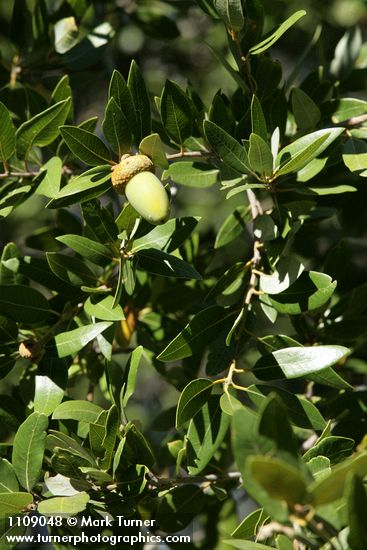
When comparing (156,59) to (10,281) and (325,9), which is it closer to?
(325,9)

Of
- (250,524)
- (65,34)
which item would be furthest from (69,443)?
(65,34)

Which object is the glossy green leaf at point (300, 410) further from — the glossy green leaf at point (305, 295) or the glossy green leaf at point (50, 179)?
the glossy green leaf at point (50, 179)

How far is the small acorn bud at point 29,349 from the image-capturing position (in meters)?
1.16

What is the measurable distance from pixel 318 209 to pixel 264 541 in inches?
25.7

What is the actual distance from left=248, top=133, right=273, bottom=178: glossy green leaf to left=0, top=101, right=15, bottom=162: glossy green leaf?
0.41 meters

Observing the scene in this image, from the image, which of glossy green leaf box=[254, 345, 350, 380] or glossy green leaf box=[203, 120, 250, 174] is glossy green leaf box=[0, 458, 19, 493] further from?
glossy green leaf box=[203, 120, 250, 174]

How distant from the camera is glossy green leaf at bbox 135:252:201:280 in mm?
1096

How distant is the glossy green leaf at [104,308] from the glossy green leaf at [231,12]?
472mm

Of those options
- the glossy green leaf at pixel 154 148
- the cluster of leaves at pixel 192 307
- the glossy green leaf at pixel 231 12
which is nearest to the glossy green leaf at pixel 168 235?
the cluster of leaves at pixel 192 307

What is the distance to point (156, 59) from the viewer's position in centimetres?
267

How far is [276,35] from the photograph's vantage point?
108cm

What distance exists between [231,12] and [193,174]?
0.28 meters

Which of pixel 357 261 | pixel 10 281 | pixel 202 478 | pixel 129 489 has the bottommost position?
pixel 357 261

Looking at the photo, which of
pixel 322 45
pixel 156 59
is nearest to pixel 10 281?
pixel 322 45
